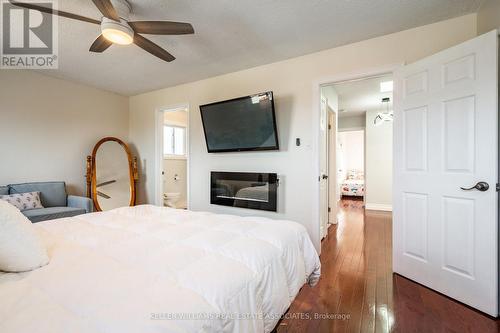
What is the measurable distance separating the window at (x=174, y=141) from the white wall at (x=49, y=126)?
4.07 feet

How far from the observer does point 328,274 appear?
231 centimetres

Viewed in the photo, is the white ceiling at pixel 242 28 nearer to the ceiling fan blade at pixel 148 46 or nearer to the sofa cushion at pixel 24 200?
the ceiling fan blade at pixel 148 46

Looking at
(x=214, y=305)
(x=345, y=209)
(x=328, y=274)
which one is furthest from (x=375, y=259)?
(x=345, y=209)

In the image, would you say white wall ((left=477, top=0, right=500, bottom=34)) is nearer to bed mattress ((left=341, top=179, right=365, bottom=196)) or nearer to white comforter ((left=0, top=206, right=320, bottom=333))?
A: white comforter ((left=0, top=206, right=320, bottom=333))

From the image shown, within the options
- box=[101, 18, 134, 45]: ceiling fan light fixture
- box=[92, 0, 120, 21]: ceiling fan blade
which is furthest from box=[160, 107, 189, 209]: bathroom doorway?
box=[92, 0, 120, 21]: ceiling fan blade

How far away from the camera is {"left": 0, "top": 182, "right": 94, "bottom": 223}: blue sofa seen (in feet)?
9.62

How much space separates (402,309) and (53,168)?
Answer: 4711 mm

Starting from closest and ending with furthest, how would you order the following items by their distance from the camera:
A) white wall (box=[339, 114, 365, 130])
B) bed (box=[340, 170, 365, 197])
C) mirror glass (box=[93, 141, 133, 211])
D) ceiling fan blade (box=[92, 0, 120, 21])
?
1. ceiling fan blade (box=[92, 0, 120, 21])
2. mirror glass (box=[93, 141, 133, 211])
3. white wall (box=[339, 114, 365, 130])
4. bed (box=[340, 170, 365, 197])

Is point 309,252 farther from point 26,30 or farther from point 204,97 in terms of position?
point 26,30

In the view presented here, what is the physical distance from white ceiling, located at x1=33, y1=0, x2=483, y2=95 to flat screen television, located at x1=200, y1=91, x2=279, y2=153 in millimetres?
548

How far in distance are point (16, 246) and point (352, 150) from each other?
28.3 ft

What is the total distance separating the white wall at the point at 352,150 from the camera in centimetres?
803

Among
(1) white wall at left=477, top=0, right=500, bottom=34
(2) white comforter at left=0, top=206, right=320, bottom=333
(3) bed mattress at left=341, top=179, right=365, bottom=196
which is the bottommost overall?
(3) bed mattress at left=341, top=179, right=365, bottom=196

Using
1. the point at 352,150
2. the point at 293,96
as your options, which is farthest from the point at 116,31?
the point at 352,150
